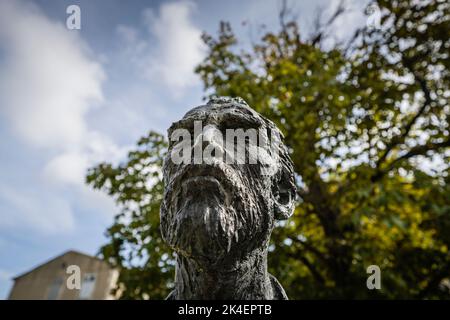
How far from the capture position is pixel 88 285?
19.5m

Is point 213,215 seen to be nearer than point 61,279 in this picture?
Yes

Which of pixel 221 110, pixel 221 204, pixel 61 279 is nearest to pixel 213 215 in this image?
pixel 221 204

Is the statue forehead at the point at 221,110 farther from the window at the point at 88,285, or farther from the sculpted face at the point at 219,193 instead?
the window at the point at 88,285

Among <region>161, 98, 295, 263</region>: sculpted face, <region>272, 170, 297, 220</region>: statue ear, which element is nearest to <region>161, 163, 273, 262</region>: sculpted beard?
<region>161, 98, 295, 263</region>: sculpted face

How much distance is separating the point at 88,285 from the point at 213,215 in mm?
20638

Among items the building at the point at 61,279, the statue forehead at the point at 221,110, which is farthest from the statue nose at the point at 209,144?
the building at the point at 61,279

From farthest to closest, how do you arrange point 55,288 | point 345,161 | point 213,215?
point 55,288, point 345,161, point 213,215

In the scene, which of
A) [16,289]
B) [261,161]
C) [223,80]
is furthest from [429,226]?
[16,289]

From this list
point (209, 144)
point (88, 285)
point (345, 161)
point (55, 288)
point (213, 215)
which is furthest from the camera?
point (55, 288)

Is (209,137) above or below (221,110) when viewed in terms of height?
below

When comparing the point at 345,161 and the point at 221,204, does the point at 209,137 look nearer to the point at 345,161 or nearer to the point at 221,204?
the point at 221,204

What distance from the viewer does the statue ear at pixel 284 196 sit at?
7.53 ft

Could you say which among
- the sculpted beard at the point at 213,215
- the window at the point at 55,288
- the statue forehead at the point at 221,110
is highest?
the statue forehead at the point at 221,110

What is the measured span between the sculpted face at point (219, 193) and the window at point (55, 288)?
2277cm
